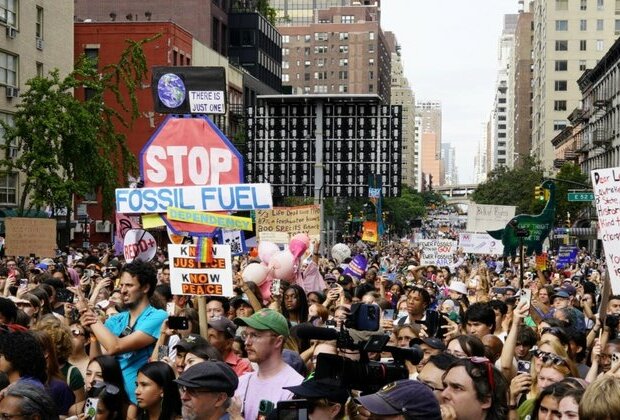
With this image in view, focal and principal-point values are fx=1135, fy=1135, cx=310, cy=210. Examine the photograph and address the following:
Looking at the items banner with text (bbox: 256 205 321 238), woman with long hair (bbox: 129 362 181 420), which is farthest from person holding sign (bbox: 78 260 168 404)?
banner with text (bbox: 256 205 321 238)

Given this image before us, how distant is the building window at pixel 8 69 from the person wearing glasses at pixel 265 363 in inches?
1566

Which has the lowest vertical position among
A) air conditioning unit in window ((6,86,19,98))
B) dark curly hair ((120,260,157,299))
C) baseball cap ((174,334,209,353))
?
baseball cap ((174,334,209,353))

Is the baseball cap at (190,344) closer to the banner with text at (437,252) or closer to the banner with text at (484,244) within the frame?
the banner with text at (437,252)

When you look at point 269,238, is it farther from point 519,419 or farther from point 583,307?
point 519,419

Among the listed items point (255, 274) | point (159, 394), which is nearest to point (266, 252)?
point (255, 274)

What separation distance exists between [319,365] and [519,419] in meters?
2.06

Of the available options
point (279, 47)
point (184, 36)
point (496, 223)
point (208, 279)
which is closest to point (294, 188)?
point (496, 223)

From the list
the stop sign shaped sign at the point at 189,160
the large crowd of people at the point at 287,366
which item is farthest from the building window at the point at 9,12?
the large crowd of people at the point at 287,366

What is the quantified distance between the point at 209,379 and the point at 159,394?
0.93m

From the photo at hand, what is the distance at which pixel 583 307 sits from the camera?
15.4 meters

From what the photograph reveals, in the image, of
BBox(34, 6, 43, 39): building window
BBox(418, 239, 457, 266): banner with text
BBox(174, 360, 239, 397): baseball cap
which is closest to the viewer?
Result: BBox(174, 360, 239, 397): baseball cap

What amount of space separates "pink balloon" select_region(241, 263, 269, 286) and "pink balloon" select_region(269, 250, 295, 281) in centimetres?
38

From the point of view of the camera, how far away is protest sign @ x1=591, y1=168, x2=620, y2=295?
32.9ft

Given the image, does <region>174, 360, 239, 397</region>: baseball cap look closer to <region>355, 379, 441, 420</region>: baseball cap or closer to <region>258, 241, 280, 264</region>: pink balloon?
<region>355, 379, 441, 420</region>: baseball cap
